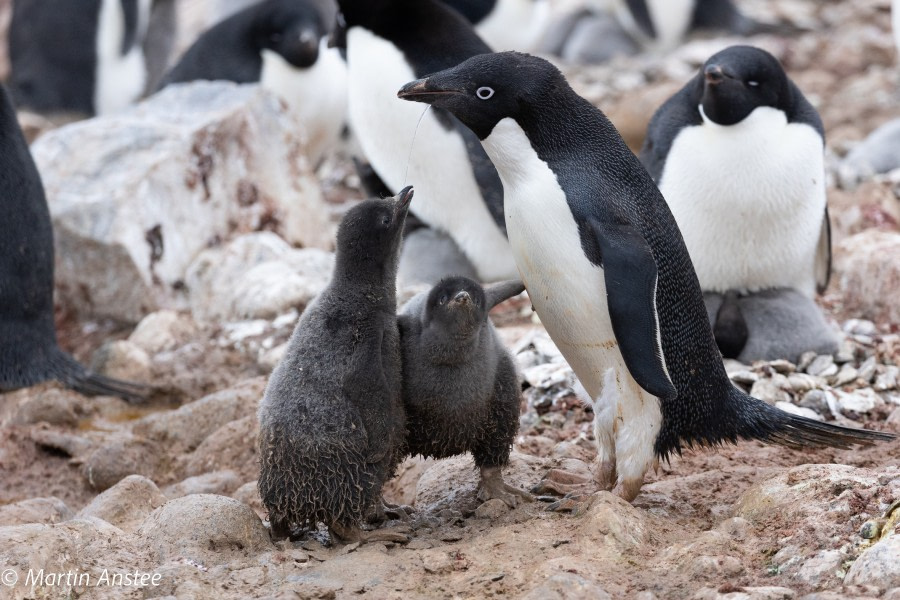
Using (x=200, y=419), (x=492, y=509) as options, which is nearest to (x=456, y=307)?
(x=492, y=509)

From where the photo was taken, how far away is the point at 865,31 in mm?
13094

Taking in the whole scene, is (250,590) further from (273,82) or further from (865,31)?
(865,31)

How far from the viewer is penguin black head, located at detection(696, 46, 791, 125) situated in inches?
211

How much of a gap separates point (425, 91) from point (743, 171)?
210 cm

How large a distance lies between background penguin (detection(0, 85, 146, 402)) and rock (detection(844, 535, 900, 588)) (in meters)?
4.11

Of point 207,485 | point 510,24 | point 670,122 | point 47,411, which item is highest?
point 510,24

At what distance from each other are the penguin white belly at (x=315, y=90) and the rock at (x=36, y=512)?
462cm

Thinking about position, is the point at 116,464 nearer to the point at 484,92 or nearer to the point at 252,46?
the point at 484,92

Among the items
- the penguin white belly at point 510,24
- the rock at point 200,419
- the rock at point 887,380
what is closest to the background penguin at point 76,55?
the penguin white belly at point 510,24

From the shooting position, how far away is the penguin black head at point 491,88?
395cm

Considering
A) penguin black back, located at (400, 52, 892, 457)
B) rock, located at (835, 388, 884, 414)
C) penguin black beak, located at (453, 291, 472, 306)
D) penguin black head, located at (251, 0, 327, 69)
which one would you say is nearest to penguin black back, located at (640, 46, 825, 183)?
rock, located at (835, 388, 884, 414)

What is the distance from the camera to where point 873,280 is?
6.39 meters

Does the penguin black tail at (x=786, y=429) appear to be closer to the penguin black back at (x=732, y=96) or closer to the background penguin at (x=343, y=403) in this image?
the background penguin at (x=343, y=403)

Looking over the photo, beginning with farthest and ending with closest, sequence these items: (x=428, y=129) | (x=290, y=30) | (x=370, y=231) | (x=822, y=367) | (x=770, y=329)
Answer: (x=290, y=30) < (x=428, y=129) < (x=770, y=329) < (x=822, y=367) < (x=370, y=231)
